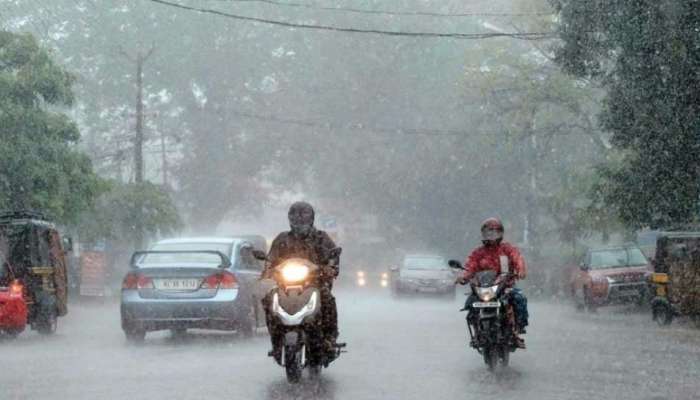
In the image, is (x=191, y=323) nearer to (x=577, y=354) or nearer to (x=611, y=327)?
(x=577, y=354)

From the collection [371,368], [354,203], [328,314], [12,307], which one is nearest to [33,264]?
[12,307]

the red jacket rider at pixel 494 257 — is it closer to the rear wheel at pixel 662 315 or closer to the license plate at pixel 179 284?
the license plate at pixel 179 284

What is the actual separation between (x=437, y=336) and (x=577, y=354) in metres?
4.27

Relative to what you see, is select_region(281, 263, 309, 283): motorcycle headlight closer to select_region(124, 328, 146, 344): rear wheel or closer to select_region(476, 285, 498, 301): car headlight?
select_region(476, 285, 498, 301): car headlight

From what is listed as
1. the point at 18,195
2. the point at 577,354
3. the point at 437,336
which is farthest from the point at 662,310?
the point at 18,195

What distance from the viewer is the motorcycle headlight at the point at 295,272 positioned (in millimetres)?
12922

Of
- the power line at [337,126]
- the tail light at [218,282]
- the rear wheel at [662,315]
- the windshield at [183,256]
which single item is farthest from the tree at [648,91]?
the power line at [337,126]

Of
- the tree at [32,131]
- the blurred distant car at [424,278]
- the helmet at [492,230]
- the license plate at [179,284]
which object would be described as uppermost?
the tree at [32,131]

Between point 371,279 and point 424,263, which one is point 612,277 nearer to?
point 424,263

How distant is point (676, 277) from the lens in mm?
26266

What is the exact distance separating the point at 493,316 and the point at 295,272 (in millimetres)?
2927

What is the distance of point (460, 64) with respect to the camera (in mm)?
67938

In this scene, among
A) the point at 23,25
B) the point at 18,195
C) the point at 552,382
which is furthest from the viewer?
the point at 23,25

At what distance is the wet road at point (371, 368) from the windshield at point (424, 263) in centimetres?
2180
